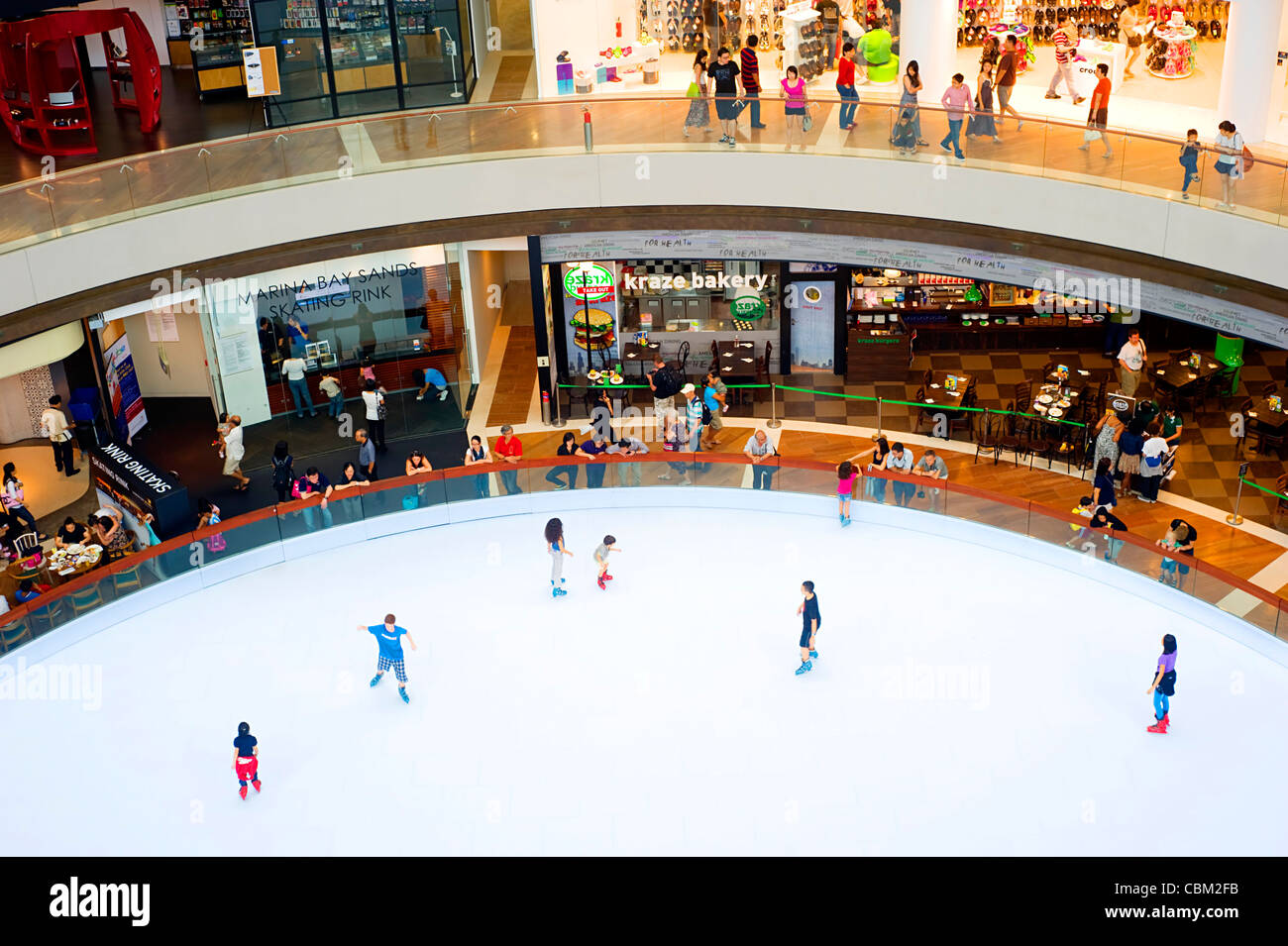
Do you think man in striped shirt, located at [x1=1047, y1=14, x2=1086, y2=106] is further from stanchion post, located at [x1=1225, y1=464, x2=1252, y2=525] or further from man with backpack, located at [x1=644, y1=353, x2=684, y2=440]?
man with backpack, located at [x1=644, y1=353, x2=684, y2=440]

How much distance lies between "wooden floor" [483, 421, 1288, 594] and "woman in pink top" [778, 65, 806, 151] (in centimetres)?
418

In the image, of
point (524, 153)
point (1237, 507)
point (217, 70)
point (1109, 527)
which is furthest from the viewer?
point (217, 70)

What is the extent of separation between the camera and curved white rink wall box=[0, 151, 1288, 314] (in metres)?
15.4

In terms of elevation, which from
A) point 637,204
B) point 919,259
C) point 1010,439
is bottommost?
point 1010,439

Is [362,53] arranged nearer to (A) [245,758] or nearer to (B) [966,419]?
(B) [966,419]

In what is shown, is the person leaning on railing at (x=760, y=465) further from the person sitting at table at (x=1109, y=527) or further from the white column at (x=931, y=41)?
the white column at (x=931, y=41)

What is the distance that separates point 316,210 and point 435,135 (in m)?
1.77

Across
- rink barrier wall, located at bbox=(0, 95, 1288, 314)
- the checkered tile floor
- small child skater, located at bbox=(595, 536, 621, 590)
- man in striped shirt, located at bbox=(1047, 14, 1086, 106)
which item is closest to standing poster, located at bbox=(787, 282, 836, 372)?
the checkered tile floor

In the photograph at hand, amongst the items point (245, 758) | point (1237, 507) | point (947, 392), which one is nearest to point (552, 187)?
point (947, 392)

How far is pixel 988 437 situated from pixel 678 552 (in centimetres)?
532

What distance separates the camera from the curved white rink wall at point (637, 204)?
607 inches

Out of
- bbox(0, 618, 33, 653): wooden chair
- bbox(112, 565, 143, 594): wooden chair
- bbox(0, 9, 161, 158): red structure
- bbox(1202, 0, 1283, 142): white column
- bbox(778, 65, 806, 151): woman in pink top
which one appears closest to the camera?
bbox(0, 618, 33, 653): wooden chair

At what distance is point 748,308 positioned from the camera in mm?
20984

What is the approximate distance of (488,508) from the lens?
16641mm
